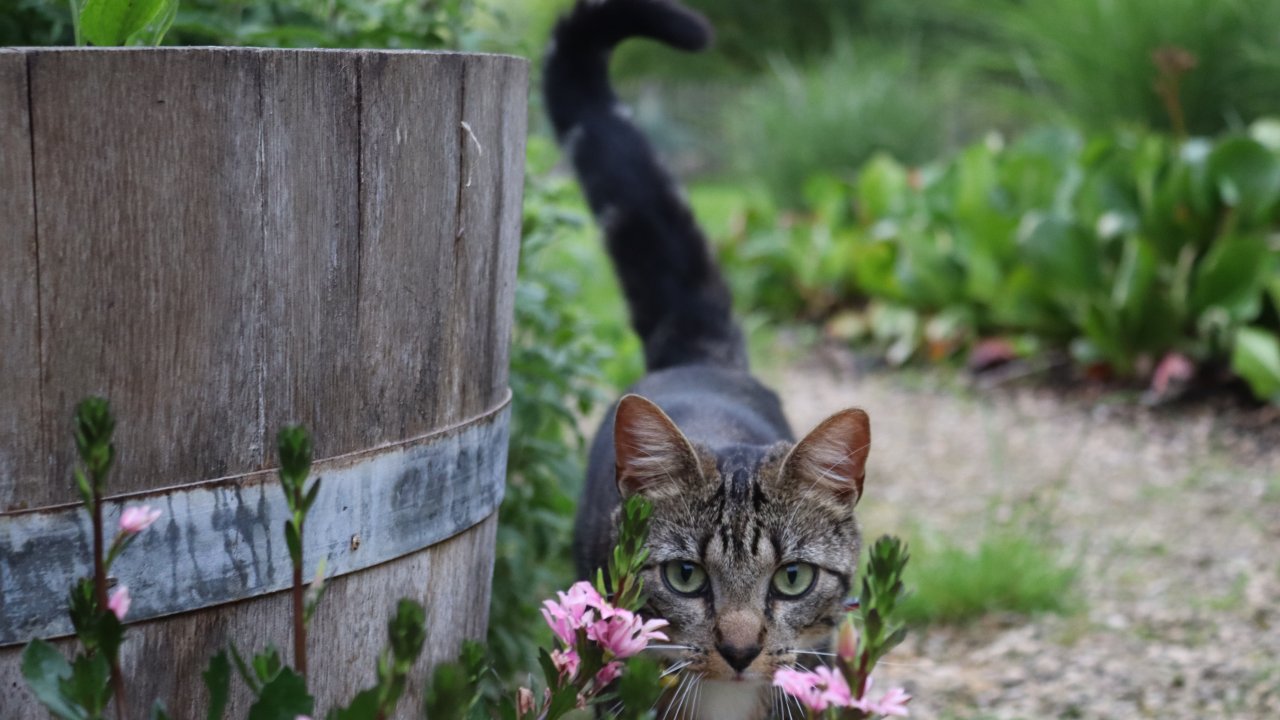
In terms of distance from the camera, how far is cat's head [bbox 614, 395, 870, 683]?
1.82 metres

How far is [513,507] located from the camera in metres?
2.69

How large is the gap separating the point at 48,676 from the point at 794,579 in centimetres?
109

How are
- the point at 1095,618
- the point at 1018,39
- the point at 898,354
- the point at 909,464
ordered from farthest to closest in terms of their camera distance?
the point at 1018,39 < the point at 898,354 < the point at 909,464 < the point at 1095,618

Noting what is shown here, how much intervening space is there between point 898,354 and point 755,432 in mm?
3367

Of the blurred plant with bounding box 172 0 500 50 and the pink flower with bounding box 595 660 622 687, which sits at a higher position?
the blurred plant with bounding box 172 0 500 50

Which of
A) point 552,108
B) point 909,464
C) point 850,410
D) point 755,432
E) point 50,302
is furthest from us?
point 909,464

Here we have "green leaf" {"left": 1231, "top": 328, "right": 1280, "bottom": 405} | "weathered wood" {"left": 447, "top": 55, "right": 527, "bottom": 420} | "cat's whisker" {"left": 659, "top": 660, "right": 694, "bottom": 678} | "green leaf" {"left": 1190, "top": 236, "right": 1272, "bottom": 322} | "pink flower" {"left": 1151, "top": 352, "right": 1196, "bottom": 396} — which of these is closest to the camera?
"weathered wood" {"left": 447, "top": 55, "right": 527, "bottom": 420}

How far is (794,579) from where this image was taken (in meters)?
1.90

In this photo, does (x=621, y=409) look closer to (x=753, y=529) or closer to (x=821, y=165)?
(x=753, y=529)

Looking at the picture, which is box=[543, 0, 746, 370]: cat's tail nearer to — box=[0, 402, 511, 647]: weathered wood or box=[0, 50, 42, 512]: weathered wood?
box=[0, 402, 511, 647]: weathered wood

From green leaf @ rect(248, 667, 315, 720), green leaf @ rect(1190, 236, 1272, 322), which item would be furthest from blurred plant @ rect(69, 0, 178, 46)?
green leaf @ rect(1190, 236, 1272, 322)

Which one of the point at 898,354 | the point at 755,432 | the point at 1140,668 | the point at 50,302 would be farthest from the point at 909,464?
the point at 50,302

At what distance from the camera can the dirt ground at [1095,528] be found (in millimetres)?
2783

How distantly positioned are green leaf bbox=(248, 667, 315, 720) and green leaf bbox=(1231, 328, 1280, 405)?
4.01m
